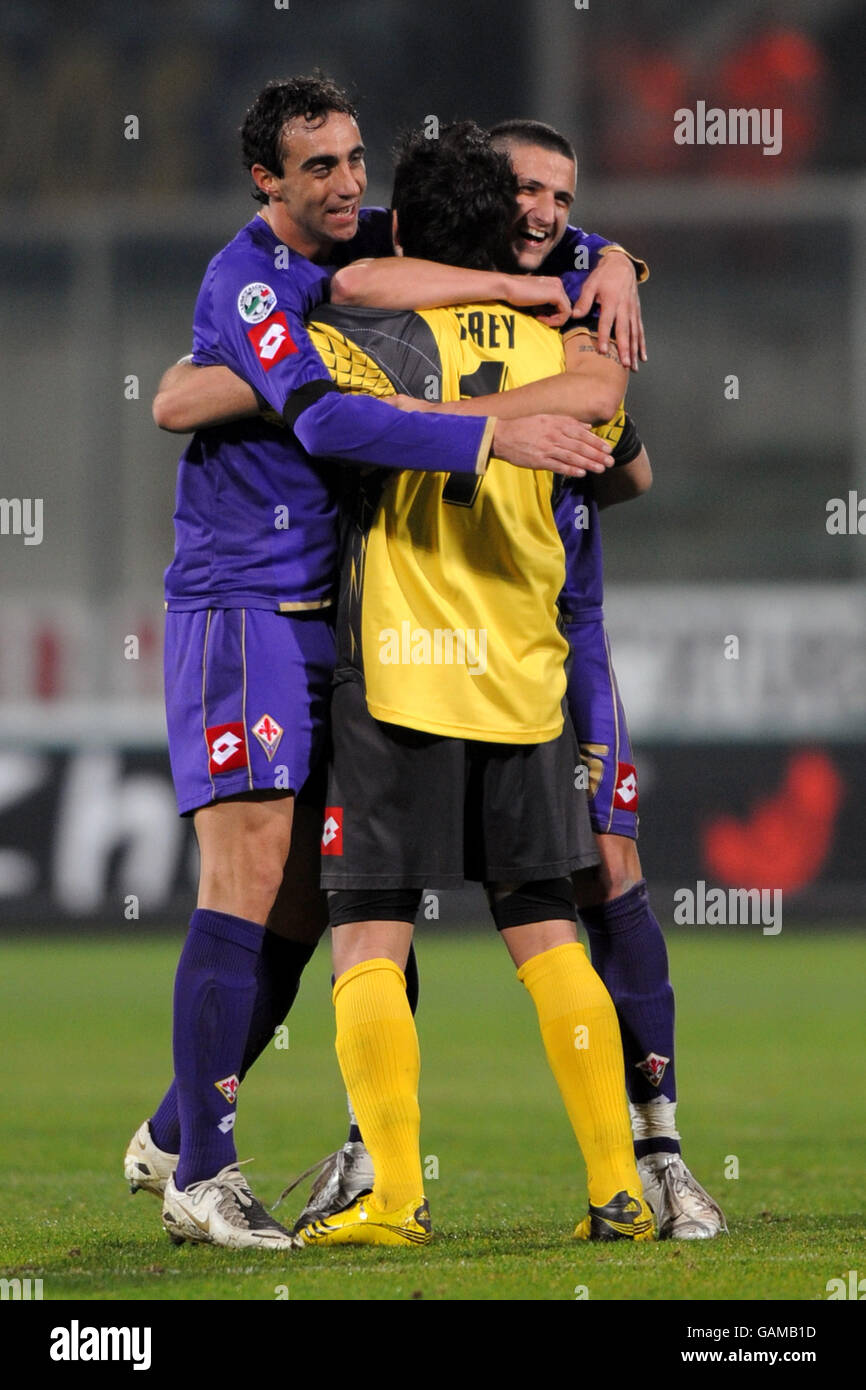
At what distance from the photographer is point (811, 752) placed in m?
11.2

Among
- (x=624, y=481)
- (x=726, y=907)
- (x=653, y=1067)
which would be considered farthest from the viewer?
(x=726, y=907)

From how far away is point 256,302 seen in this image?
11.9ft

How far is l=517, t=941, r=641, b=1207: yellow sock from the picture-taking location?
3541 mm

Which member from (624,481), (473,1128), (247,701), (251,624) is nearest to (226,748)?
(247,701)

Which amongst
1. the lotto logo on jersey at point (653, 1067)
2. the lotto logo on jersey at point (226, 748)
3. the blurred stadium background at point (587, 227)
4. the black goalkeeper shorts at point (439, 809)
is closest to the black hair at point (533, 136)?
the black goalkeeper shorts at point (439, 809)

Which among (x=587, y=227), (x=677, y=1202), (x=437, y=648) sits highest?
(x=587, y=227)

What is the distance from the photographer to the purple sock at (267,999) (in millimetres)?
3963

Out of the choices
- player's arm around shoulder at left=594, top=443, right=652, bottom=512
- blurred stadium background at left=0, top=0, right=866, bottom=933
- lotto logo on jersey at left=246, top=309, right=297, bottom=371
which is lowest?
player's arm around shoulder at left=594, top=443, right=652, bottom=512

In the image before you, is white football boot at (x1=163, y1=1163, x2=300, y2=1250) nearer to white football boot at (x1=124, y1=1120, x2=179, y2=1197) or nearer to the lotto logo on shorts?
white football boot at (x1=124, y1=1120, x2=179, y2=1197)

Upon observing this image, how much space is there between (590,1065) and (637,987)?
435 millimetres

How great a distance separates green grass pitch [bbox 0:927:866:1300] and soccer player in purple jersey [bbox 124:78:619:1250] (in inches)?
12.2

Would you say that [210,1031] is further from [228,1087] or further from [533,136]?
[533,136]

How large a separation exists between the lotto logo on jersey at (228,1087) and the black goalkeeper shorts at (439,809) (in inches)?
17.1
